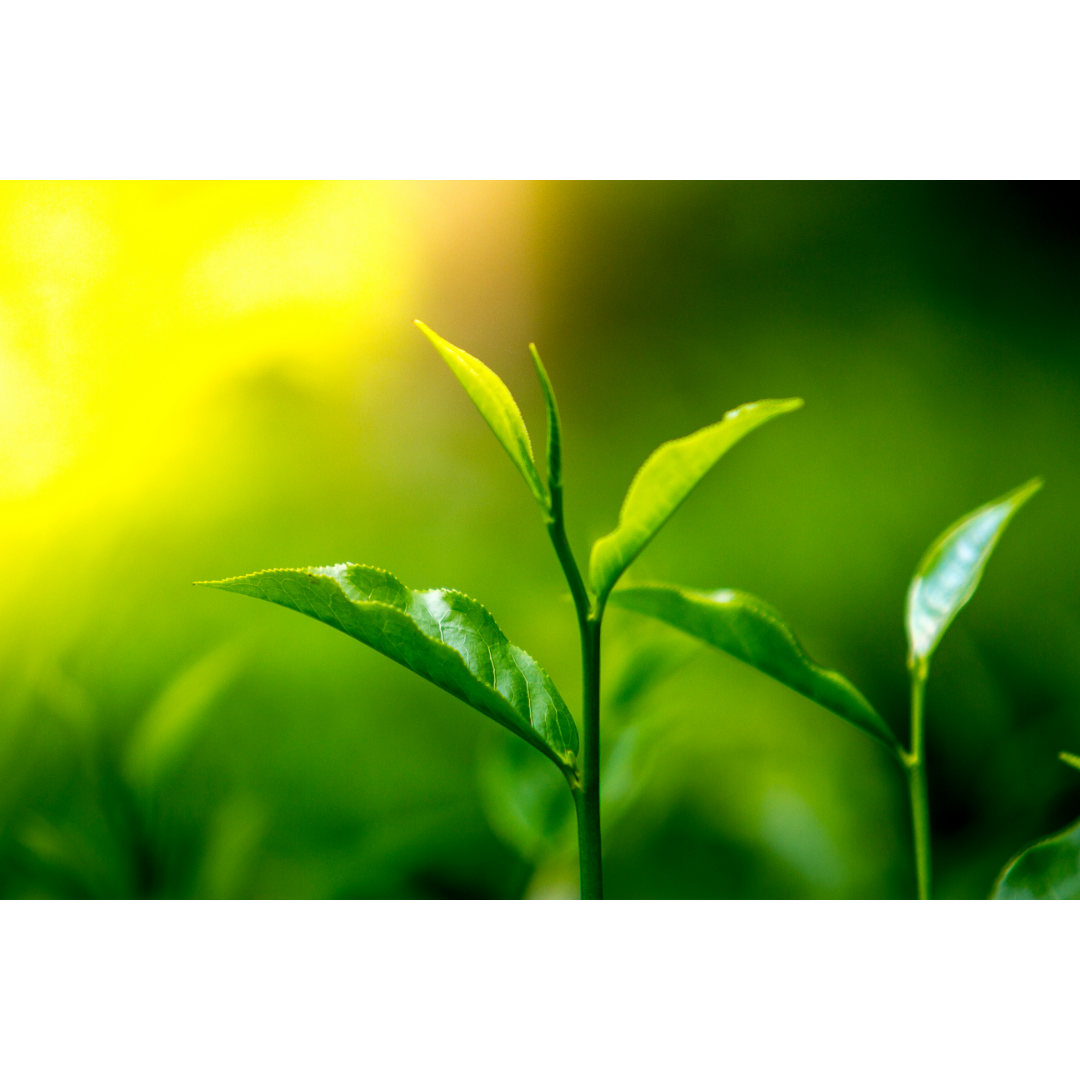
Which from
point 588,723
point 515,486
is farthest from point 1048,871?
point 515,486

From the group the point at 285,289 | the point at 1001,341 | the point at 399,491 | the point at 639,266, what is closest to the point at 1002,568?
the point at 1001,341

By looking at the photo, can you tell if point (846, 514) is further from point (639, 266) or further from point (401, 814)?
point (401, 814)

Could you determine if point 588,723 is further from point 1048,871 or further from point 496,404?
point 1048,871

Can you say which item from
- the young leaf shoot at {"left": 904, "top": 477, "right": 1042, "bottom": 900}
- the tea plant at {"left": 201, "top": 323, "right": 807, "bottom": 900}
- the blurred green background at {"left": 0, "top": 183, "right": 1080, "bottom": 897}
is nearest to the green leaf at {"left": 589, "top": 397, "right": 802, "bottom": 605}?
the tea plant at {"left": 201, "top": 323, "right": 807, "bottom": 900}

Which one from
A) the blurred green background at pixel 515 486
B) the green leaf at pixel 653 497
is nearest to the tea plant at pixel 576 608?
the green leaf at pixel 653 497

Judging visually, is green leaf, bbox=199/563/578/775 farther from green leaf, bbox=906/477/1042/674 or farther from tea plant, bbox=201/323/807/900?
green leaf, bbox=906/477/1042/674
